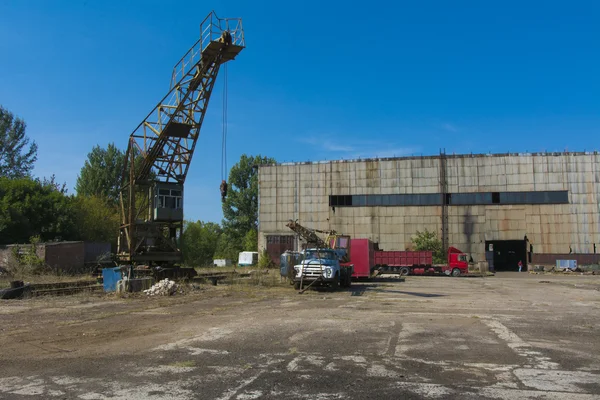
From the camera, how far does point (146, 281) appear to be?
66.2 ft

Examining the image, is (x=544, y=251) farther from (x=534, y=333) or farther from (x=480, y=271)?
(x=534, y=333)

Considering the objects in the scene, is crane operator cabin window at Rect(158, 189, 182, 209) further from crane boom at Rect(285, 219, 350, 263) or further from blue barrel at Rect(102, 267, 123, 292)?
crane boom at Rect(285, 219, 350, 263)

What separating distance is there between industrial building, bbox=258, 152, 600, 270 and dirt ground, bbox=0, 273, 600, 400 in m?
38.2

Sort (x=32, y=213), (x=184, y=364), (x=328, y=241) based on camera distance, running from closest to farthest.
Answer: (x=184, y=364)
(x=328, y=241)
(x=32, y=213)

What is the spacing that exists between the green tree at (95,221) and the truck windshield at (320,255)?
88.4ft

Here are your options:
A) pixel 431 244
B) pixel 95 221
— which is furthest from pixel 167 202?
pixel 431 244

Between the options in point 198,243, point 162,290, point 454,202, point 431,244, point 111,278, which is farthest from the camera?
point 198,243

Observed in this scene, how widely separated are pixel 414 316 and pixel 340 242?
58.7 feet

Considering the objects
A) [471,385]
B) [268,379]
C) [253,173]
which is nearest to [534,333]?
[471,385]

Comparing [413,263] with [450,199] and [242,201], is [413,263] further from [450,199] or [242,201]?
[242,201]

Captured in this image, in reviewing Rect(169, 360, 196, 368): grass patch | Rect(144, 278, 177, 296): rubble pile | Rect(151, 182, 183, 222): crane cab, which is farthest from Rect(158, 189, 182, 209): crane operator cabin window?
Rect(169, 360, 196, 368): grass patch

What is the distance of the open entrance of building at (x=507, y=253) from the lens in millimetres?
51881

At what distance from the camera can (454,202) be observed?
2076 inches

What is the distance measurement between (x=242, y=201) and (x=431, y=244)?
35.2m
